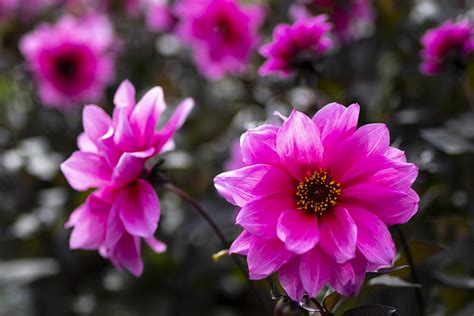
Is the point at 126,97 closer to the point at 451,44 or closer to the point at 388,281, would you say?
the point at 388,281

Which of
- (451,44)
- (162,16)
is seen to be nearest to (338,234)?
(451,44)

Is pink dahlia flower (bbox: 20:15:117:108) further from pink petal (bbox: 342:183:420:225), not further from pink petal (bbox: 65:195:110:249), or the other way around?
pink petal (bbox: 342:183:420:225)

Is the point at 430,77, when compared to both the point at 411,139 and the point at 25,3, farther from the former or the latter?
the point at 25,3

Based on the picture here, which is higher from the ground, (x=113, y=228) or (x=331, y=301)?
(x=113, y=228)

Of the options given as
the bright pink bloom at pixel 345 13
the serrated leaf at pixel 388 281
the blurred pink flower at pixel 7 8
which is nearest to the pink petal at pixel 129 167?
the serrated leaf at pixel 388 281

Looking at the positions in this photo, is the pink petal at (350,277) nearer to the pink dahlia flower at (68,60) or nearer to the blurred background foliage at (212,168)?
the blurred background foliage at (212,168)

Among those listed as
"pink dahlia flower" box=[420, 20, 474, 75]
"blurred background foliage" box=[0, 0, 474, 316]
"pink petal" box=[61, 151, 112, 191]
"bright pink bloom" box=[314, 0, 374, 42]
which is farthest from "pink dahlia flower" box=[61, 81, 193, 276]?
"bright pink bloom" box=[314, 0, 374, 42]
